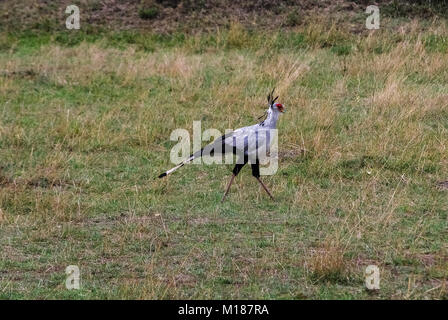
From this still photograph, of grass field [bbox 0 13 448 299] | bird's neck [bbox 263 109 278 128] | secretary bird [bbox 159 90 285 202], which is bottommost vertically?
grass field [bbox 0 13 448 299]

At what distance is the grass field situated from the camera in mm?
6254

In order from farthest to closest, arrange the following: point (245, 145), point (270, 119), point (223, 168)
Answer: point (223, 168), point (270, 119), point (245, 145)

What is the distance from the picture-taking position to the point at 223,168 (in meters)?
8.77

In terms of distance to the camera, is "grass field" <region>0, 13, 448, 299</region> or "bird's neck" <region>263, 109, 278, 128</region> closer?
"grass field" <region>0, 13, 448, 299</region>

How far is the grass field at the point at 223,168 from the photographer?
625cm

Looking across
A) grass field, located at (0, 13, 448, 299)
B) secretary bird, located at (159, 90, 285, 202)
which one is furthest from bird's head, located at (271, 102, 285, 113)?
grass field, located at (0, 13, 448, 299)

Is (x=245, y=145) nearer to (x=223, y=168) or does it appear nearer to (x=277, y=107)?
(x=277, y=107)

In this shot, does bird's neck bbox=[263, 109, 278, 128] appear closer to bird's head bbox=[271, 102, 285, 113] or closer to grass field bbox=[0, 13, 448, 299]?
bird's head bbox=[271, 102, 285, 113]

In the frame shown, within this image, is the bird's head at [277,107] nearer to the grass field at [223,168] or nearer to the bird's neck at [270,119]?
the bird's neck at [270,119]

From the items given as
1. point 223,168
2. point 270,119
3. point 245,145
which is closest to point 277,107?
point 270,119

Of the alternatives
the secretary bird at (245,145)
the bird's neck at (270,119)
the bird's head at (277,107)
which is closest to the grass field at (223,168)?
the secretary bird at (245,145)

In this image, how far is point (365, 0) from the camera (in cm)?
1470
